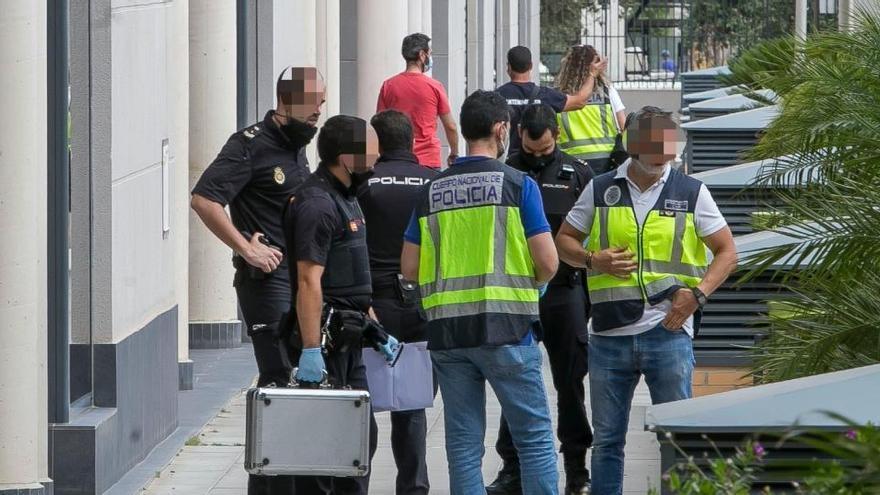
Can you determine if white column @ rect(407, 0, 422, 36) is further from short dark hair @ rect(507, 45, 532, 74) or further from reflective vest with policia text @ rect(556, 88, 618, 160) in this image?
reflective vest with policia text @ rect(556, 88, 618, 160)

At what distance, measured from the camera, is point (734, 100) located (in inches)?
856

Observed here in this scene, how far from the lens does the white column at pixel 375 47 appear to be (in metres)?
18.9

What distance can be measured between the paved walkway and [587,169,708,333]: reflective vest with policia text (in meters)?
1.21

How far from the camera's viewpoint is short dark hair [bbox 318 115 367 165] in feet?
21.5

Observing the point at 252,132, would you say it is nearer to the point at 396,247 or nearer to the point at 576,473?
the point at 396,247

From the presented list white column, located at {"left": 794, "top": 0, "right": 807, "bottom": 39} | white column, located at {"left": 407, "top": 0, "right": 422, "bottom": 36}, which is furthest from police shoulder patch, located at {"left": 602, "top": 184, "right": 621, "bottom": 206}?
white column, located at {"left": 794, "top": 0, "right": 807, "bottom": 39}

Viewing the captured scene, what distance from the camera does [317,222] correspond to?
21.0 ft

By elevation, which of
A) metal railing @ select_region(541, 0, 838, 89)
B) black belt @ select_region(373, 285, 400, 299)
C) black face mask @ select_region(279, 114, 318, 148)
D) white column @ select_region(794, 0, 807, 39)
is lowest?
black belt @ select_region(373, 285, 400, 299)

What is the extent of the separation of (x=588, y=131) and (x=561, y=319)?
17.1ft

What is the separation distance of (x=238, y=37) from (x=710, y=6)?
148 feet

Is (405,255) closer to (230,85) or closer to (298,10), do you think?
(230,85)

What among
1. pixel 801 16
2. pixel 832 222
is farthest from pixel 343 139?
pixel 801 16

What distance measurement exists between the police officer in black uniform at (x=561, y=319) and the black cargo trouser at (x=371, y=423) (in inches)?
51.9

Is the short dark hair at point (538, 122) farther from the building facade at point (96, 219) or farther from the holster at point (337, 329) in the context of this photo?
the building facade at point (96, 219)
